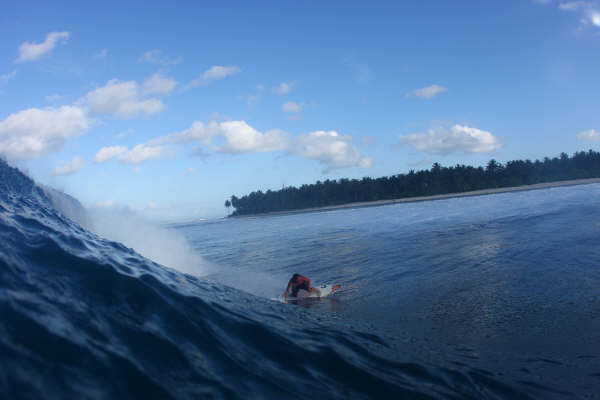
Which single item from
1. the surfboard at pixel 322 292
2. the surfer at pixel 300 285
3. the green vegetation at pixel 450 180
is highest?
the green vegetation at pixel 450 180

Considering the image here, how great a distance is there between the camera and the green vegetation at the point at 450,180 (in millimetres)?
117625

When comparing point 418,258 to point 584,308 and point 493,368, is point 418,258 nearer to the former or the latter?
point 584,308

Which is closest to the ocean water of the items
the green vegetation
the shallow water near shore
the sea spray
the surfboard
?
the shallow water near shore

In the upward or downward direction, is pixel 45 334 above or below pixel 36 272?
below

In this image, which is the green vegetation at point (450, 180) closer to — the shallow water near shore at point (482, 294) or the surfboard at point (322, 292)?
the shallow water near shore at point (482, 294)

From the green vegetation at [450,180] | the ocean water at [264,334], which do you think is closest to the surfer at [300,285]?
the ocean water at [264,334]

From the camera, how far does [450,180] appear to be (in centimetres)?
12731

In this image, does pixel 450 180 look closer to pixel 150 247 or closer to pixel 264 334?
pixel 150 247

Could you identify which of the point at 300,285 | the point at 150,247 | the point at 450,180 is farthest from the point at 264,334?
the point at 450,180

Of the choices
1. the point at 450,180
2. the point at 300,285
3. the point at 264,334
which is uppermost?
the point at 450,180

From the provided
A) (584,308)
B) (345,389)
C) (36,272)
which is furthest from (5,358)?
(584,308)

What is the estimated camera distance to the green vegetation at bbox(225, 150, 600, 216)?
386ft

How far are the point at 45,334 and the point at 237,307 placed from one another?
3730mm

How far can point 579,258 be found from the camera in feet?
42.3
